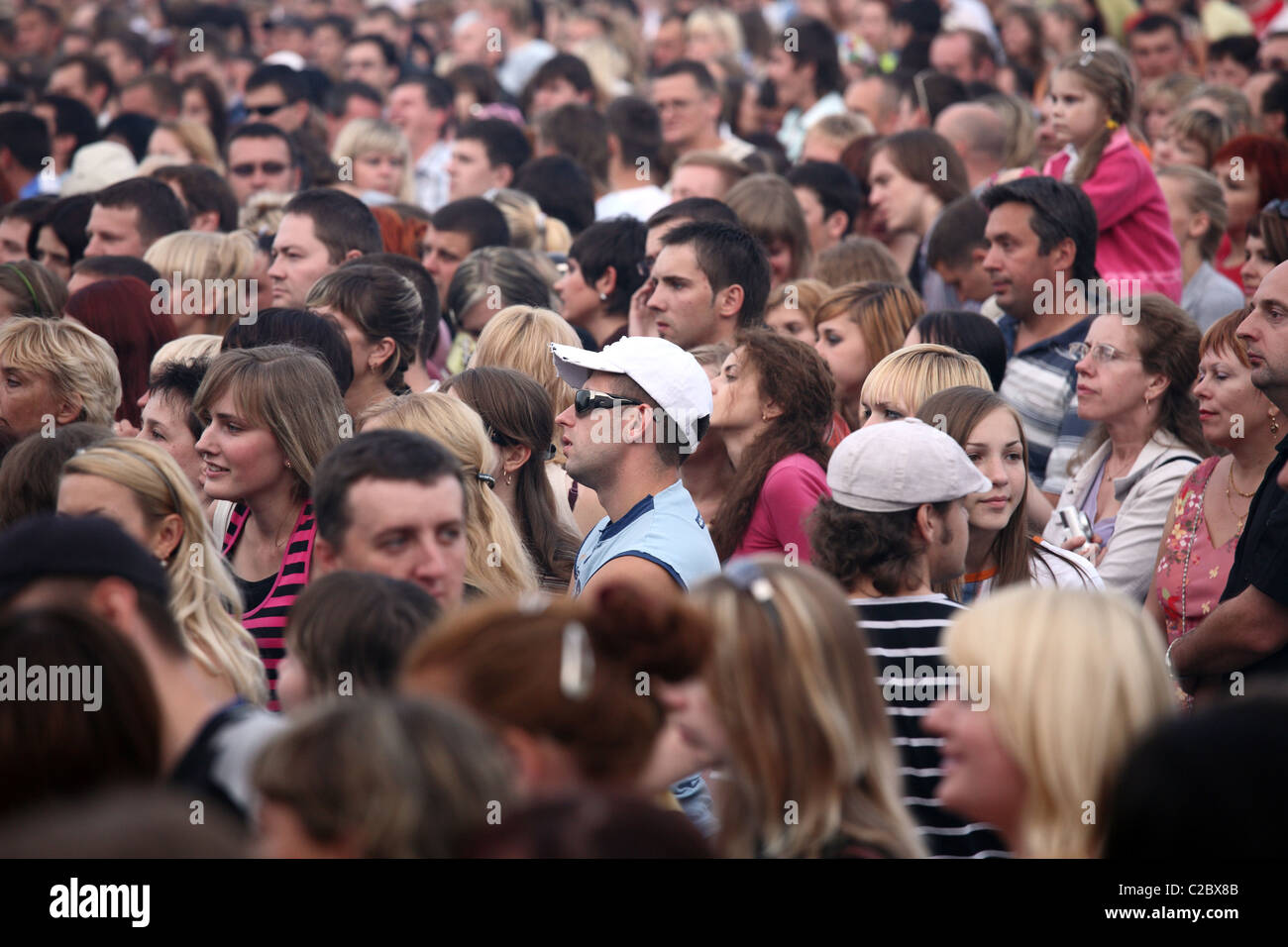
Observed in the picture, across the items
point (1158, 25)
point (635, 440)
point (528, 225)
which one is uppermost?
point (1158, 25)

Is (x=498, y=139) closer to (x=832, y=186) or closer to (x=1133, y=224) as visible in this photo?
(x=832, y=186)

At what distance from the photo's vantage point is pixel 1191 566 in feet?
15.9

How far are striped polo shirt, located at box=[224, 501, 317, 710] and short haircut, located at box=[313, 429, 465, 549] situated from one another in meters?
0.48

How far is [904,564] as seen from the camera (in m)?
3.69

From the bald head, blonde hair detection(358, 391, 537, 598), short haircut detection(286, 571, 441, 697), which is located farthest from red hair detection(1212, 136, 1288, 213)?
short haircut detection(286, 571, 441, 697)

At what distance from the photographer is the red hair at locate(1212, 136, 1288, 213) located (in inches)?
327

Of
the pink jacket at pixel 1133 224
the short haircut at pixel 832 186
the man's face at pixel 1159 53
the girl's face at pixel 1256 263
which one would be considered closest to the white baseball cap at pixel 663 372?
the girl's face at pixel 1256 263

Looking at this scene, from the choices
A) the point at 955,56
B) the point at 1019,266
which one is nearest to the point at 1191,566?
the point at 1019,266

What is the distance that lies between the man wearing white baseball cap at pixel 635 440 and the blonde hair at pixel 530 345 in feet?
3.52

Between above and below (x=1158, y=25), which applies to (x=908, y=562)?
below

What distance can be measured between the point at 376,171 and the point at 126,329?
14.2ft
